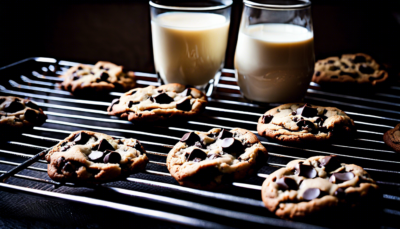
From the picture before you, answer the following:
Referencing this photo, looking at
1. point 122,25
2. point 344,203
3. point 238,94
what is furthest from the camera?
point 122,25

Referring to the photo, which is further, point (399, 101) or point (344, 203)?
point (399, 101)

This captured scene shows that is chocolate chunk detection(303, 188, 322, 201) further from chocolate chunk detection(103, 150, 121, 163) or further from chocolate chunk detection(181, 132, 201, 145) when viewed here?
chocolate chunk detection(103, 150, 121, 163)

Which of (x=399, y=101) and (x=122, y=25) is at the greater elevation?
(x=122, y=25)

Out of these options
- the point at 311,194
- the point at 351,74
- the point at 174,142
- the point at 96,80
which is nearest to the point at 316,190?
the point at 311,194

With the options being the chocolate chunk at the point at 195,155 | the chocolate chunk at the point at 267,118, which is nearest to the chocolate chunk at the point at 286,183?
the chocolate chunk at the point at 195,155

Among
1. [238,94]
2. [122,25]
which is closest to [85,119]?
[238,94]

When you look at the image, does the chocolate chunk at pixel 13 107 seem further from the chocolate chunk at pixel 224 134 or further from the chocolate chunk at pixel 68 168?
the chocolate chunk at pixel 224 134

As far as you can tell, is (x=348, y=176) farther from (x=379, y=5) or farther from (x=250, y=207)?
(x=379, y=5)

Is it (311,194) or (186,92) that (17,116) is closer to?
(186,92)
